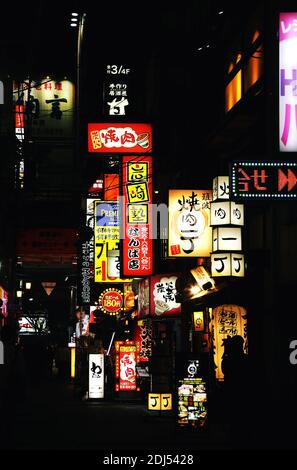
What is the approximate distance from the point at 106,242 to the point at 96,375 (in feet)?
18.0

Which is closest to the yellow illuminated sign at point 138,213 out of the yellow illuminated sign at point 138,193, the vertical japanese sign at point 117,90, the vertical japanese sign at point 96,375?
the yellow illuminated sign at point 138,193

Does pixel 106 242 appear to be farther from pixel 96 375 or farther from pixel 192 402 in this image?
pixel 192 402

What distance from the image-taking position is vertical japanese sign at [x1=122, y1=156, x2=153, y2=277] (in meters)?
28.3

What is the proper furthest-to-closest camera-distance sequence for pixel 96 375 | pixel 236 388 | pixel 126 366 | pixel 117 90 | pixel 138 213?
1. pixel 126 366
2. pixel 96 375
3. pixel 117 90
4. pixel 138 213
5. pixel 236 388

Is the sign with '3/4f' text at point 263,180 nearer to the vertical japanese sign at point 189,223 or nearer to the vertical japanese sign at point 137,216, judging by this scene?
the vertical japanese sign at point 189,223

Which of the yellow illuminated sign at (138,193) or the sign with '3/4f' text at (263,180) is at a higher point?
the yellow illuminated sign at (138,193)

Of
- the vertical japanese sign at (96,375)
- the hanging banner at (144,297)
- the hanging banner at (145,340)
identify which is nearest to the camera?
the hanging banner at (144,297)

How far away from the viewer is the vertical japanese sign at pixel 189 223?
2297 cm

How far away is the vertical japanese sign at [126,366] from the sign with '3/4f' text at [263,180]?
19.1 meters

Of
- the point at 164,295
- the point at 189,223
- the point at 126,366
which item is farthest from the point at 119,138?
the point at 126,366

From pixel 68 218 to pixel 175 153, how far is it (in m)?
8.57

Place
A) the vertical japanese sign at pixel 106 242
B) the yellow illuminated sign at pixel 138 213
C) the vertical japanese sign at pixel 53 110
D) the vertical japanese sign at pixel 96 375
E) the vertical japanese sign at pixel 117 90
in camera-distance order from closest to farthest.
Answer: the yellow illuminated sign at pixel 138 213 < the vertical japanese sign at pixel 117 90 < the vertical japanese sign at pixel 96 375 < the vertical japanese sign at pixel 106 242 < the vertical japanese sign at pixel 53 110

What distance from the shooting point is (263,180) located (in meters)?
13.9

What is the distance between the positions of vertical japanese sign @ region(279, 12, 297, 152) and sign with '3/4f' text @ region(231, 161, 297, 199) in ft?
2.76
